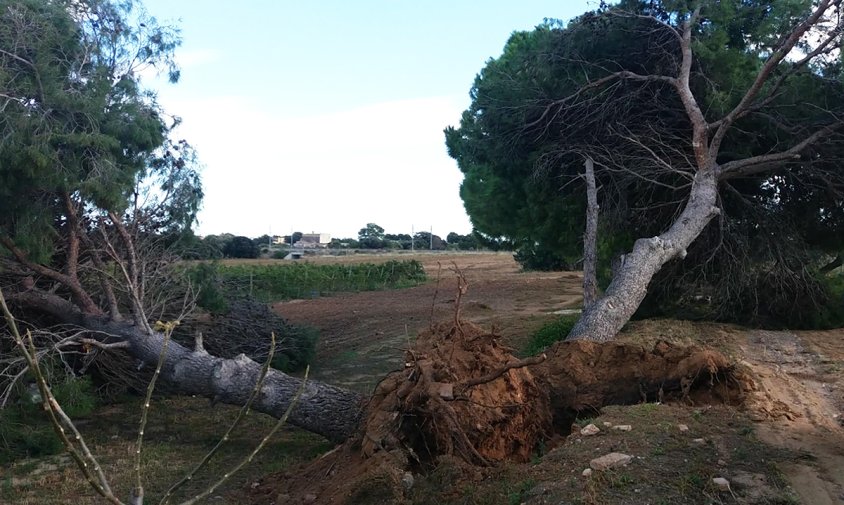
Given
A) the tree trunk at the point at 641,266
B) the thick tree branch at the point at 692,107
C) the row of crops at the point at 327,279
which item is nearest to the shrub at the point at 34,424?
the tree trunk at the point at 641,266

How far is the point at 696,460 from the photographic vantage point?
15.4 feet

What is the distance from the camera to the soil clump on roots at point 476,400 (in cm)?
556

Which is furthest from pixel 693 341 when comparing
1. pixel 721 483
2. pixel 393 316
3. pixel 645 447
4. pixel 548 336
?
pixel 393 316

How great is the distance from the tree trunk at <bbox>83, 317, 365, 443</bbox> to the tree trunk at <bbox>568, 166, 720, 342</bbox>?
9.08 feet

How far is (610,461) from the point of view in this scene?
4.71 metres

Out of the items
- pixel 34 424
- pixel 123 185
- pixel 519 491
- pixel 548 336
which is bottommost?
pixel 34 424

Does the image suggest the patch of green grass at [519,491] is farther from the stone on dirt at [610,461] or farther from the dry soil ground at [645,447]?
the stone on dirt at [610,461]

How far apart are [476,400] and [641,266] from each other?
173 inches

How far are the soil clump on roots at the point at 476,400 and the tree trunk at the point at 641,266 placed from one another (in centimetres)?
148

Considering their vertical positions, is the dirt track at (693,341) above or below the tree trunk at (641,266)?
below

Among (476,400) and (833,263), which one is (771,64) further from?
(476,400)

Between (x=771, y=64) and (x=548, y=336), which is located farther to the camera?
(x=548, y=336)

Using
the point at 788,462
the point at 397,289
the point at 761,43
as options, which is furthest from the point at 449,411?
the point at 397,289

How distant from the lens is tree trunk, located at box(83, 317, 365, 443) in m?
7.67
